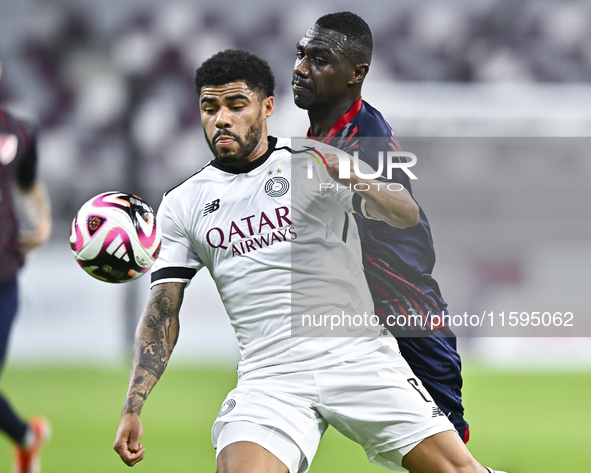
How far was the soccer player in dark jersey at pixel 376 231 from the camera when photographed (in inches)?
133

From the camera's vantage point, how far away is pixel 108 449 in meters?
5.79

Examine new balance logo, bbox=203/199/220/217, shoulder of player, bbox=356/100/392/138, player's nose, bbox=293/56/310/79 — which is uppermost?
player's nose, bbox=293/56/310/79

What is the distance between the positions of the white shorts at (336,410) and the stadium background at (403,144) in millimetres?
4877

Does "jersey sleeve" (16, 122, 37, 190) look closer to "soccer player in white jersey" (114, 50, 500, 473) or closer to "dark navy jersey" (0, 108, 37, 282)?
"dark navy jersey" (0, 108, 37, 282)

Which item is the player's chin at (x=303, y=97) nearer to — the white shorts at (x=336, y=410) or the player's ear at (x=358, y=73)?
the player's ear at (x=358, y=73)

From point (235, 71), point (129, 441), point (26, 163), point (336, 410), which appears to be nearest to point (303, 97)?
point (235, 71)

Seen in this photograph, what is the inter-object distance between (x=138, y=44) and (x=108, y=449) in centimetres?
982

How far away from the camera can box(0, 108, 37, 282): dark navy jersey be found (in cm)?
481

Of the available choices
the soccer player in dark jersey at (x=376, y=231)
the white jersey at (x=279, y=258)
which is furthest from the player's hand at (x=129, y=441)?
the soccer player in dark jersey at (x=376, y=231)

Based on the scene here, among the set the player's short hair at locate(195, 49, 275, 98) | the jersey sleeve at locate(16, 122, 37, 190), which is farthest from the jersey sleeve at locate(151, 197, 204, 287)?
the jersey sleeve at locate(16, 122, 37, 190)

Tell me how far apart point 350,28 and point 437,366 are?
1601 mm

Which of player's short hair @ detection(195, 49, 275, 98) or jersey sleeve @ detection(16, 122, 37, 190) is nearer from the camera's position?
player's short hair @ detection(195, 49, 275, 98)

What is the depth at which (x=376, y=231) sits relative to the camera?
338 cm

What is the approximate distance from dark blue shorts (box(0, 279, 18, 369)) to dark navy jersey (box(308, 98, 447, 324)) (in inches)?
92.5
